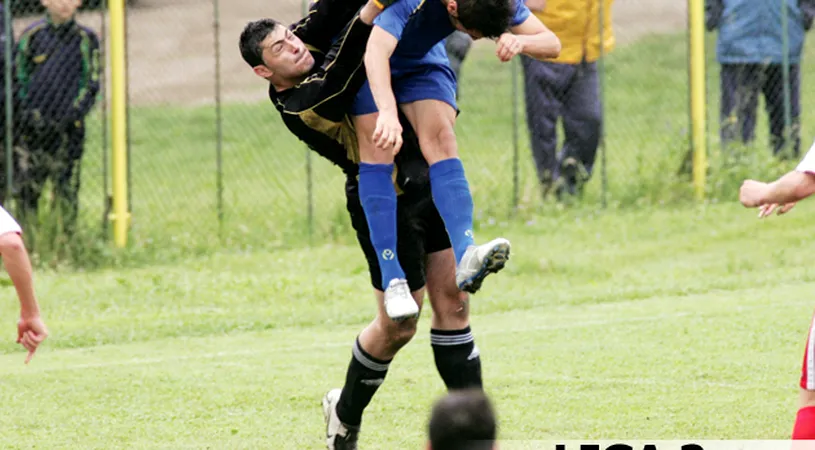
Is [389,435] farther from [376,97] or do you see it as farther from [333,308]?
[333,308]

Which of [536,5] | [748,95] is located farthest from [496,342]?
[748,95]

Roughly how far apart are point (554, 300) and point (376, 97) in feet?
18.1

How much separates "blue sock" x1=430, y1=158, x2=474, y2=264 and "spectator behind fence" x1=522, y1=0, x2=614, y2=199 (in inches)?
312

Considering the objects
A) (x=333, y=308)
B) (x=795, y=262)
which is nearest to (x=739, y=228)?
(x=795, y=262)

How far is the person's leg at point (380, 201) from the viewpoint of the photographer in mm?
6539

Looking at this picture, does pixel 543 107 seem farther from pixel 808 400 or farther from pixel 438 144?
pixel 808 400

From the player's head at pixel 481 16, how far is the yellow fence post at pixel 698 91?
9100 millimetres

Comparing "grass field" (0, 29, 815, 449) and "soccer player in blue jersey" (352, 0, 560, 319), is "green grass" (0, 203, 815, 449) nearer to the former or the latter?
"grass field" (0, 29, 815, 449)

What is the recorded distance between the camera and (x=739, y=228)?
13.7 metres

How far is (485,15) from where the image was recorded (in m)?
6.29

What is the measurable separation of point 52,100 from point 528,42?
762 centimetres

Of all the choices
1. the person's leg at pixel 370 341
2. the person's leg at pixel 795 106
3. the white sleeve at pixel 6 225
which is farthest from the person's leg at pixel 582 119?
the white sleeve at pixel 6 225

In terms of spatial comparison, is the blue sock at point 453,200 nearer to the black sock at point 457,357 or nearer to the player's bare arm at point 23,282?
the black sock at point 457,357

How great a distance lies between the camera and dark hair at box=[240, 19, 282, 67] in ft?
21.8
